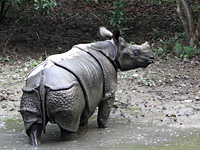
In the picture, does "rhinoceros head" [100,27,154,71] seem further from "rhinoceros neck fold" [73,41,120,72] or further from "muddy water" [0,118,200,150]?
"muddy water" [0,118,200,150]

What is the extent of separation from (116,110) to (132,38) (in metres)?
5.67

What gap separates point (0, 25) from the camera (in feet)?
47.3

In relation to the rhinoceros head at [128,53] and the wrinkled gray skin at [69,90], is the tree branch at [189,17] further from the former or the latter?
the wrinkled gray skin at [69,90]

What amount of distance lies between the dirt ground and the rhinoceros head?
118cm

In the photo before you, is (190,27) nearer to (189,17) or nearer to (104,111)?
(189,17)

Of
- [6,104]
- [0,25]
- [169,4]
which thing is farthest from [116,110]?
[169,4]

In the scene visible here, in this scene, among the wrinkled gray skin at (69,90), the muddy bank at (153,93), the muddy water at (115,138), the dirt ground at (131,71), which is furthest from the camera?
the dirt ground at (131,71)

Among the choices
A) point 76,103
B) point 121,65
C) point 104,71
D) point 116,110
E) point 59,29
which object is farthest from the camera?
→ point 59,29

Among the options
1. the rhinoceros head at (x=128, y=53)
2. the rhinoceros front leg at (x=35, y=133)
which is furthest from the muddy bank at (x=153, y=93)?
the rhinoceros front leg at (x=35, y=133)

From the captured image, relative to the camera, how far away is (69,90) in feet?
17.5

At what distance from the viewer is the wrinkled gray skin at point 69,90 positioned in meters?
5.25

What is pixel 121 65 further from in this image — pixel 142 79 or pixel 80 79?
pixel 142 79

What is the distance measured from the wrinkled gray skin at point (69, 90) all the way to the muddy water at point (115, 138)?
0.24 m

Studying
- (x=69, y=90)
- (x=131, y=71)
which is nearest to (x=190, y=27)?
(x=131, y=71)
